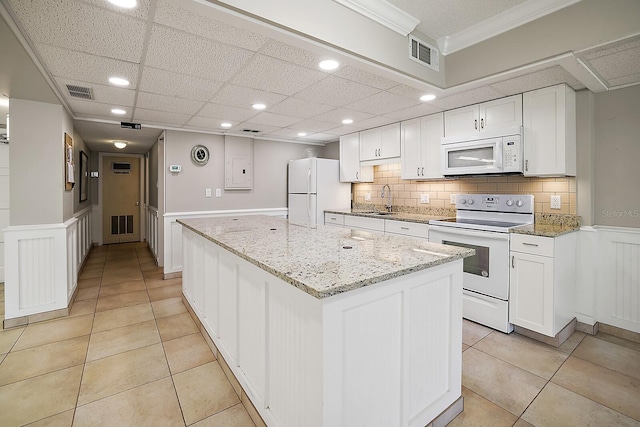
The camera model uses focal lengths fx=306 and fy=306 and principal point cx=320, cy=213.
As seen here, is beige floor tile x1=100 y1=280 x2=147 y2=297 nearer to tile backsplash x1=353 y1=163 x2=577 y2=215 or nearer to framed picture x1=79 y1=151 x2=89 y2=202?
framed picture x1=79 y1=151 x2=89 y2=202

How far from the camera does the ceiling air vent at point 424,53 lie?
2416 mm

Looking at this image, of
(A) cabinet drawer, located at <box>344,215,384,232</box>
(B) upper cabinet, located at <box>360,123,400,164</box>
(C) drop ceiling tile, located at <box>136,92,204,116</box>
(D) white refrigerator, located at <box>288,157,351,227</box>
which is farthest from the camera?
(D) white refrigerator, located at <box>288,157,351,227</box>

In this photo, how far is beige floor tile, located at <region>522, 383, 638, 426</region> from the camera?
5.49 feet

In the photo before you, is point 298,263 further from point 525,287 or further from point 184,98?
point 184,98

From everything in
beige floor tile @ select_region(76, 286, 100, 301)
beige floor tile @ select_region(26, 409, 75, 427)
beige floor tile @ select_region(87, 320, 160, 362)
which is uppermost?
beige floor tile @ select_region(76, 286, 100, 301)

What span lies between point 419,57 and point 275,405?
8.60 ft

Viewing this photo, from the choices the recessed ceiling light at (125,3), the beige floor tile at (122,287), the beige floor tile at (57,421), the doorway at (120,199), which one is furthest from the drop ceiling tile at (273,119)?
the doorway at (120,199)

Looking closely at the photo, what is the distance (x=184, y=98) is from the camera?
3104mm

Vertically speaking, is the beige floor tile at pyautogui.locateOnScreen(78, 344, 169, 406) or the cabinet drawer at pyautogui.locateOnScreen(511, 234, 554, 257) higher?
the cabinet drawer at pyautogui.locateOnScreen(511, 234, 554, 257)

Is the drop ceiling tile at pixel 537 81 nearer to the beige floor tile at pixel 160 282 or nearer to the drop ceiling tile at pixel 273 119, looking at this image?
the drop ceiling tile at pixel 273 119

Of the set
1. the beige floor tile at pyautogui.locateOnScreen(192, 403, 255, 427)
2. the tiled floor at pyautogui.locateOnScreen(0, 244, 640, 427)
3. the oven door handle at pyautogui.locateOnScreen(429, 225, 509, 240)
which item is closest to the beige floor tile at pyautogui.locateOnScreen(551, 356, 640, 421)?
the tiled floor at pyautogui.locateOnScreen(0, 244, 640, 427)

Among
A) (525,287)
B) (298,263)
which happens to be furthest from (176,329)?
(525,287)

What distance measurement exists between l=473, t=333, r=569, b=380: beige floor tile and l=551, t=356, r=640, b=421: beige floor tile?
7cm

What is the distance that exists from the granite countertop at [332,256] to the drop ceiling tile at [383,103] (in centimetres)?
154
